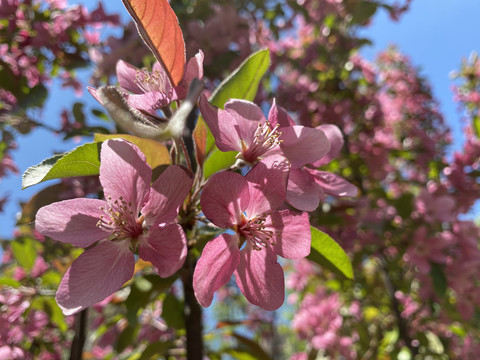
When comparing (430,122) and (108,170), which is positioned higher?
(430,122)

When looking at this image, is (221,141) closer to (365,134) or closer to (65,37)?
(65,37)

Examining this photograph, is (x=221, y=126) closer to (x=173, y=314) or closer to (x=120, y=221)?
(x=120, y=221)

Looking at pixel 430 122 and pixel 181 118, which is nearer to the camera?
pixel 181 118

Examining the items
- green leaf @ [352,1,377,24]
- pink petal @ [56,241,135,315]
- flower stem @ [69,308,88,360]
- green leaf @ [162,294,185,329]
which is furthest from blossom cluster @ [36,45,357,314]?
green leaf @ [352,1,377,24]

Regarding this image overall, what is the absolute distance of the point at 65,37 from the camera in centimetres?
168

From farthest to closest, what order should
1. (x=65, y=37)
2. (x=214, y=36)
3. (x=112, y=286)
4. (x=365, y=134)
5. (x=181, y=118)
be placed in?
(x=365, y=134)
(x=214, y=36)
(x=65, y=37)
(x=112, y=286)
(x=181, y=118)

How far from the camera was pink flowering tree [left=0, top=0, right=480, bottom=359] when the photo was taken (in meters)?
0.47

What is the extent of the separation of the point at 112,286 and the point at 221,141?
0.76ft

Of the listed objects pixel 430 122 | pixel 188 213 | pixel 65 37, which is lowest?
pixel 65 37

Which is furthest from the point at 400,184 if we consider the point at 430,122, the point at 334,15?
the point at 334,15

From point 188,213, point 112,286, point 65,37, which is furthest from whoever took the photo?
point 65,37

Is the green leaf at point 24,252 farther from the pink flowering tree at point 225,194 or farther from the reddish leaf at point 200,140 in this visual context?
the reddish leaf at point 200,140

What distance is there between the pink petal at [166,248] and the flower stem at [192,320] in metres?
0.34

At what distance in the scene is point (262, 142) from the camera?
552 mm
